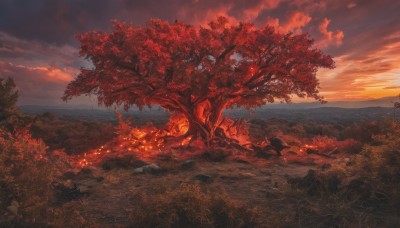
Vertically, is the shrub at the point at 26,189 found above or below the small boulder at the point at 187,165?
above

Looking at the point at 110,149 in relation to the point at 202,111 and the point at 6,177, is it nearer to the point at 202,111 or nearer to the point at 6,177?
the point at 202,111

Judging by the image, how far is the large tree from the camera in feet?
50.0

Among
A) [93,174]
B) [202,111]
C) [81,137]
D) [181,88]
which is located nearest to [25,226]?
[93,174]

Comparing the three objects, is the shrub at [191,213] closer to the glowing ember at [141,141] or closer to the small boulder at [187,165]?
the small boulder at [187,165]

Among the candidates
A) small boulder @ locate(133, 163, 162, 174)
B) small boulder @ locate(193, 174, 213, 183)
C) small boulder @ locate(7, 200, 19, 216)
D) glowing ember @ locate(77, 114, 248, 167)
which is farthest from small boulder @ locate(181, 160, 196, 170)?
small boulder @ locate(7, 200, 19, 216)

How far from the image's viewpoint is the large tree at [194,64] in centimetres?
1523

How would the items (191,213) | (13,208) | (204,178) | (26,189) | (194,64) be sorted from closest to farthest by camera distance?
(13,208) < (26,189) < (191,213) < (204,178) < (194,64)

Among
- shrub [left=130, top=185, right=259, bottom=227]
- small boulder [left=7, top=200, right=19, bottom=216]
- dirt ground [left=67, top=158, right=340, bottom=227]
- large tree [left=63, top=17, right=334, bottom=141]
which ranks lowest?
dirt ground [left=67, top=158, right=340, bottom=227]

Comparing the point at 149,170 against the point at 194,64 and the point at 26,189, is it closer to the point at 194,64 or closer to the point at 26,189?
the point at 26,189

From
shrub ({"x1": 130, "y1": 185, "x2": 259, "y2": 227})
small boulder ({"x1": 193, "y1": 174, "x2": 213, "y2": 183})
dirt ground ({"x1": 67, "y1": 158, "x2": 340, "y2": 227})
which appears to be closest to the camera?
shrub ({"x1": 130, "y1": 185, "x2": 259, "y2": 227})

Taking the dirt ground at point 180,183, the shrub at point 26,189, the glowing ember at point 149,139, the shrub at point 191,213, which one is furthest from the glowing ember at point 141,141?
the shrub at point 191,213

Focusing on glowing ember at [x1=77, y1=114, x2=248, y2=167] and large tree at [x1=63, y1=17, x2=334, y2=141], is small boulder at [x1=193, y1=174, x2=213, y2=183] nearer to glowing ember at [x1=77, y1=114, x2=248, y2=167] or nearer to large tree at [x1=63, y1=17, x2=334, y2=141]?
glowing ember at [x1=77, y1=114, x2=248, y2=167]

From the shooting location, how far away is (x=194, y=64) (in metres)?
16.2

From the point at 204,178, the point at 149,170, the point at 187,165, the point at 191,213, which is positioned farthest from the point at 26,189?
the point at 187,165
